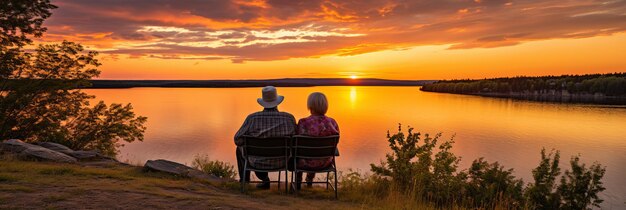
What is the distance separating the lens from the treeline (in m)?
103

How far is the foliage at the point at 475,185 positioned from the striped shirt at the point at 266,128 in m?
1.89

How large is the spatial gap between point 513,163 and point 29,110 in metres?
21.4

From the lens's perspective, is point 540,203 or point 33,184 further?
point 540,203

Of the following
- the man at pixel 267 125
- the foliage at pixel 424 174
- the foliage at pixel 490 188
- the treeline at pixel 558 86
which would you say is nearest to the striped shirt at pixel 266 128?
the man at pixel 267 125

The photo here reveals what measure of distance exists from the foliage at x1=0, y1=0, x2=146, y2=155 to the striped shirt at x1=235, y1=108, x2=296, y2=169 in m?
11.8

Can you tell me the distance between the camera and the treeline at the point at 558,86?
103m

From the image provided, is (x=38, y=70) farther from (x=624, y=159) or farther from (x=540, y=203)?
(x=624, y=159)

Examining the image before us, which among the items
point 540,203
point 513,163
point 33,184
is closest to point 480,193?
point 540,203

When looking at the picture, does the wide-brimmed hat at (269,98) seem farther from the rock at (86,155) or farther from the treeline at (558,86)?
the treeline at (558,86)

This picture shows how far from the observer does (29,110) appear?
16.7 metres

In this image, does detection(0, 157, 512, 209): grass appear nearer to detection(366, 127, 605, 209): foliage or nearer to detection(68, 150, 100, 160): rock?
detection(366, 127, 605, 209): foliage

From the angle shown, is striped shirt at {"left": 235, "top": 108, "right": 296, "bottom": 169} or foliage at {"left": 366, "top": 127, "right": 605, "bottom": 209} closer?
striped shirt at {"left": 235, "top": 108, "right": 296, "bottom": 169}

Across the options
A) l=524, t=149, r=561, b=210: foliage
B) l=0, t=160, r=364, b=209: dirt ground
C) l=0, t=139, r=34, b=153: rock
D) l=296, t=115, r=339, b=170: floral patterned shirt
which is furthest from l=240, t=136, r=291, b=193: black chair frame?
l=0, t=139, r=34, b=153: rock

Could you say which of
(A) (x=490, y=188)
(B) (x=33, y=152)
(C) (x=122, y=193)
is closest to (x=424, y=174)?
(A) (x=490, y=188)
